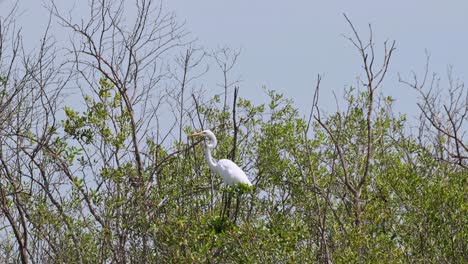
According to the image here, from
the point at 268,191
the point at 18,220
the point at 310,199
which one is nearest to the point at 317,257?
the point at 310,199

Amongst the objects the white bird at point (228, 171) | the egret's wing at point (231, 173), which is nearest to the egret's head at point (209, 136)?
the white bird at point (228, 171)

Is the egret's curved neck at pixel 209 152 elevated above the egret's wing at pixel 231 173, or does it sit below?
above

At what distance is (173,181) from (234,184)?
6.13 ft

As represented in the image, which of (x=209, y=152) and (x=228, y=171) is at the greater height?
(x=209, y=152)

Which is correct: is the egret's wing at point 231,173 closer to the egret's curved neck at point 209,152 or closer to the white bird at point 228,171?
the white bird at point 228,171

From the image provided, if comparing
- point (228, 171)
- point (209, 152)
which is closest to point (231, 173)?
point (228, 171)

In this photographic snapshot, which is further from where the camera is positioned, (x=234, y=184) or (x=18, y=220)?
(x=18, y=220)

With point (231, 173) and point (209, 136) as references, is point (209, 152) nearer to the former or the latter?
point (209, 136)

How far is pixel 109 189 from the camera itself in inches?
426

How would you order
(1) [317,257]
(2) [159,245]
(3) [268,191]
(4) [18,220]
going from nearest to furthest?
(2) [159,245] < (1) [317,257] < (4) [18,220] < (3) [268,191]

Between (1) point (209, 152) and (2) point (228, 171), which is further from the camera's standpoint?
(1) point (209, 152)

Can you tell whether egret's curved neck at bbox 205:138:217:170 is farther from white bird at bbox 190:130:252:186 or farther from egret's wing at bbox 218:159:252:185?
egret's wing at bbox 218:159:252:185

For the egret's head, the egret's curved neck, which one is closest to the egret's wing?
the egret's curved neck

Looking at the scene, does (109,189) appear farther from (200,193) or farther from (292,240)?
(292,240)
